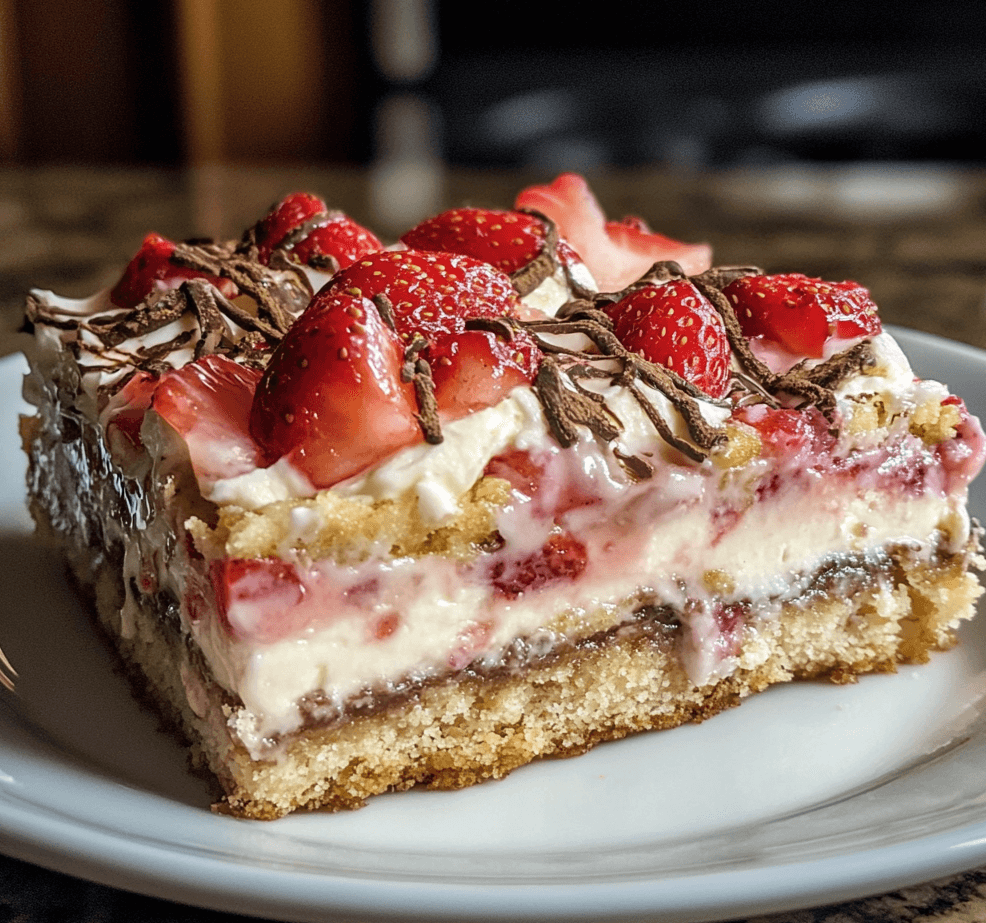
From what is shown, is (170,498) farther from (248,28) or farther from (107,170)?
(248,28)

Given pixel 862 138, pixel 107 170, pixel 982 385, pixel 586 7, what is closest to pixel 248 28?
pixel 107 170

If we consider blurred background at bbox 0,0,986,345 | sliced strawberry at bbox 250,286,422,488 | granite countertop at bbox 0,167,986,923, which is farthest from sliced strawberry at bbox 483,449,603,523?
blurred background at bbox 0,0,986,345

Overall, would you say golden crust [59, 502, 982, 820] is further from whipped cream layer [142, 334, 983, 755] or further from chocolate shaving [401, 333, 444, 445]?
chocolate shaving [401, 333, 444, 445]

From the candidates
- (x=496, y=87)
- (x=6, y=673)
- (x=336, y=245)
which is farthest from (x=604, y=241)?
(x=496, y=87)

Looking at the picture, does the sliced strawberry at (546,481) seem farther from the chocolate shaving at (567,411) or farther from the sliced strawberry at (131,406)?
the sliced strawberry at (131,406)

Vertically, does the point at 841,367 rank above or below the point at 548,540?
above

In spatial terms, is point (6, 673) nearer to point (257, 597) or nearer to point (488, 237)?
point (257, 597)

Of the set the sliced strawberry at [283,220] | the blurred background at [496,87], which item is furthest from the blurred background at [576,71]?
the sliced strawberry at [283,220]
